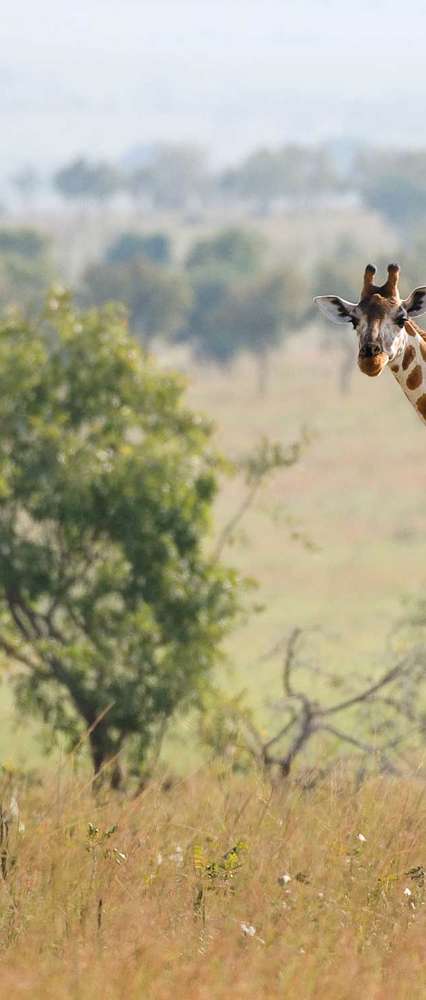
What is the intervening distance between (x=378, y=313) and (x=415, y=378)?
1677 millimetres

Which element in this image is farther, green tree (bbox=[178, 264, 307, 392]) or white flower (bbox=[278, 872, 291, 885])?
green tree (bbox=[178, 264, 307, 392])

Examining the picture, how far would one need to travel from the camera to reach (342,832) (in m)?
9.23

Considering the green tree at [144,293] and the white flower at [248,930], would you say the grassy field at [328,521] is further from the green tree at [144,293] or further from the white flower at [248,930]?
the white flower at [248,930]

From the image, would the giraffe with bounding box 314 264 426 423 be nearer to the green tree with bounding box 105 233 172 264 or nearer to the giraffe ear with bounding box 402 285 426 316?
the giraffe ear with bounding box 402 285 426 316

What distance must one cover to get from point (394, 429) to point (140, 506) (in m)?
78.0

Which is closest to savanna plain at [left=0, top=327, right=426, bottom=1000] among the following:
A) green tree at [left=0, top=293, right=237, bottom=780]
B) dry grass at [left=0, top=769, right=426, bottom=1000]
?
dry grass at [left=0, top=769, right=426, bottom=1000]

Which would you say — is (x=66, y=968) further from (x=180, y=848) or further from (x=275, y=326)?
(x=275, y=326)

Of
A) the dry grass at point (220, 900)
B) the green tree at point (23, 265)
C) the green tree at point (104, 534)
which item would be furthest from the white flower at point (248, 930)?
the green tree at point (23, 265)

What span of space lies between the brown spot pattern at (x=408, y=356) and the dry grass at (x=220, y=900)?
306 centimetres

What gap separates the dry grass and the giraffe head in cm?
268

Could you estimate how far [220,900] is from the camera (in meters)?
8.22

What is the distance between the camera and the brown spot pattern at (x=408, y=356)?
1149 centimetres

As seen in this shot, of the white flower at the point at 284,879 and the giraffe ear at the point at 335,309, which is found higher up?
the giraffe ear at the point at 335,309

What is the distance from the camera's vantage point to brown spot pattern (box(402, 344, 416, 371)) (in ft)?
37.7
